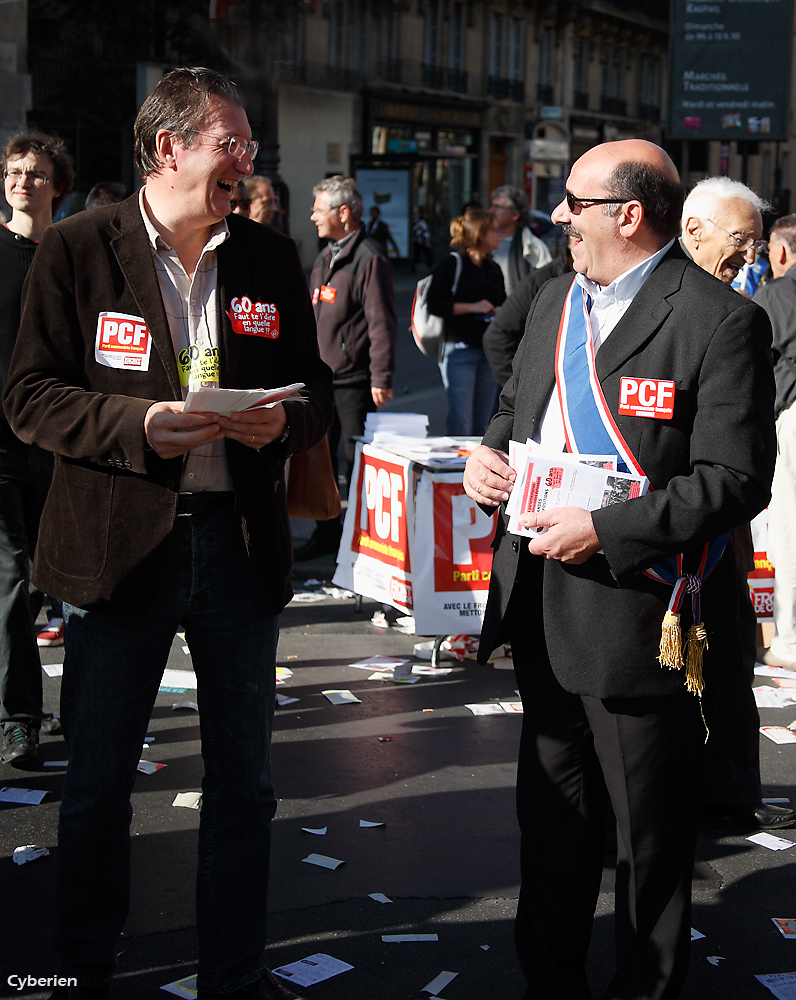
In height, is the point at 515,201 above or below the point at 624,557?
above

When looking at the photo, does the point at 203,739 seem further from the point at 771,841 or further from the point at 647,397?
the point at 771,841

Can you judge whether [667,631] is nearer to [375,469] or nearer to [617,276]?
[617,276]

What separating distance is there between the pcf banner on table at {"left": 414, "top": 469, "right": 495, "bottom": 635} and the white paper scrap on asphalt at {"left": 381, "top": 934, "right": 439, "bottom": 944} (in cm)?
243

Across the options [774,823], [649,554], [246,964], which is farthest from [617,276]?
[774,823]

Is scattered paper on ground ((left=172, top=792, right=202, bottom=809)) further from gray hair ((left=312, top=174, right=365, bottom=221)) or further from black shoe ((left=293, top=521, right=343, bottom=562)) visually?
gray hair ((left=312, top=174, right=365, bottom=221))

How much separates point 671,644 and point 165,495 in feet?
3.77

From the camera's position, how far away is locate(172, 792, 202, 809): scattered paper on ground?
398cm

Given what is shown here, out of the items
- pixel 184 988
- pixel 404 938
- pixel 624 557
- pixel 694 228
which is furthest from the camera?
pixel 694 228

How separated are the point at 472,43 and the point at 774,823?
40.8 meters

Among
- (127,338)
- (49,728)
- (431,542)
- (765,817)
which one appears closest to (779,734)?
(765,817)

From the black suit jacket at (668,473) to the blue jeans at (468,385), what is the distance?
18.7ft

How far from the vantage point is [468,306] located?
809 centimetres

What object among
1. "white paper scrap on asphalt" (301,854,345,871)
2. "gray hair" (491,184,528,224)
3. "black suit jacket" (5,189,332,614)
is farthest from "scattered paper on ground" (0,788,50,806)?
"gray hair" (491,184,528,224)

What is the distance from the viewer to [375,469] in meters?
6.05
